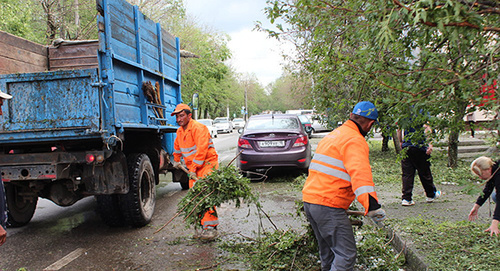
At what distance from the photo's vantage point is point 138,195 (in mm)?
5203

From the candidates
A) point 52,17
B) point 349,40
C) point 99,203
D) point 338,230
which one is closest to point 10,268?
point 99,203

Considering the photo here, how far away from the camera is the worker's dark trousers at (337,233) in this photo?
290 cm

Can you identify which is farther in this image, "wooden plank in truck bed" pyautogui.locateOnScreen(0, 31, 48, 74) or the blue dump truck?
"wooden plank in truck bed" pyautogui.locateOnScreen(0, 31, 48, 74)

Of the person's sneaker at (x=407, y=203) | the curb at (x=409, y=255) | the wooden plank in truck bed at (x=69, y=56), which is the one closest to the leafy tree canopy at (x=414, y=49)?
the curb at (x=409, y=255)

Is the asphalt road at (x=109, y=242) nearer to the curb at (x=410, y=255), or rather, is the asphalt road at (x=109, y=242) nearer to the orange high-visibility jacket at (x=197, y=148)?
the orange high-visibility jacket at (x=197, y=148)

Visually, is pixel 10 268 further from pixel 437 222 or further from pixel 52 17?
pixel 52 17

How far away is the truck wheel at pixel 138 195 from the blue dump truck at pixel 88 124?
0.04ft

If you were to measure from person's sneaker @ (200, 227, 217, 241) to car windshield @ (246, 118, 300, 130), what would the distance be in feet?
15.1

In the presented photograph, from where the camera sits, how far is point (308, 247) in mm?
3684

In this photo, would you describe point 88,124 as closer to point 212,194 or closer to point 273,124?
point 212,194

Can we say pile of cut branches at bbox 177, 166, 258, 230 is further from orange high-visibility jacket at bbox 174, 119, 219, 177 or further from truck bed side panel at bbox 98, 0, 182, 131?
truck bed side panel at bbox 98, 0, 182, 131

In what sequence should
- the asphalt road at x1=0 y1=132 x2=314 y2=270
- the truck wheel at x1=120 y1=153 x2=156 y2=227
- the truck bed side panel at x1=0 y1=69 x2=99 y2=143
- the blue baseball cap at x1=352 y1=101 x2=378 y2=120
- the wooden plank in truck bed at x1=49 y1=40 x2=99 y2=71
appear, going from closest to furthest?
the blue baseball cap at x1=352 y1=101 x2=378 y2=120, the asphalt road at x1=0 y1=132 x2=314 y2=270, the truck bed side panel at x1=0 y1=69 x2=99 y2=143, the truck wheel at x1=120 y1=153 x2=156 y2=227, the wooden plank in truck bed at x1=49 y1=40 x2=99 y2=71

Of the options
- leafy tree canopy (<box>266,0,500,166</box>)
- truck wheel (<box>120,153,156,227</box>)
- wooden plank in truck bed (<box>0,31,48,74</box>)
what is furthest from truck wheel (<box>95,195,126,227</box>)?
leafy tree canopy (<box>266,0,500,166</box>)

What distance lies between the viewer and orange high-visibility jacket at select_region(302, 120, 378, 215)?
273 centimetres
